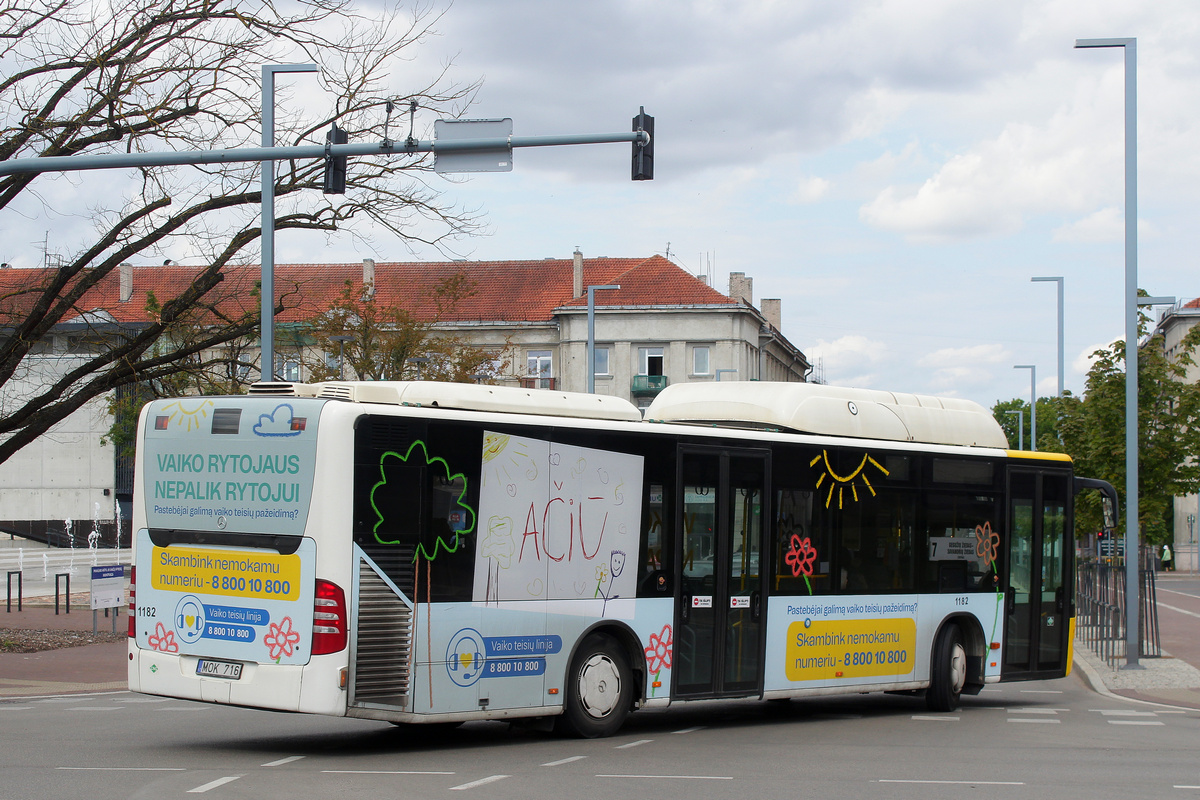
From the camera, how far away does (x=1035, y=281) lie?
40031mm

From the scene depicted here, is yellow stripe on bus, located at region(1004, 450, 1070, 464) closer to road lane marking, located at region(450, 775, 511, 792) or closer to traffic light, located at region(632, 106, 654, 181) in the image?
traffic light, located at region(632, 106, 654, 181)

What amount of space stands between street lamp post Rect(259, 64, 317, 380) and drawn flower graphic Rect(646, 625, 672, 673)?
8.02 metres

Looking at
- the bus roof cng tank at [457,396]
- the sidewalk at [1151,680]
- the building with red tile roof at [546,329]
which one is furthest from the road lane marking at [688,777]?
the building with red tile roof at [546,329]

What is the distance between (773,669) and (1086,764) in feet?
10.4

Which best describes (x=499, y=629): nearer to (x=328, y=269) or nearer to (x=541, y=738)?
(x=541, y=738)

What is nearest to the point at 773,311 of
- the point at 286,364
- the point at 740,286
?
the point at 740,286

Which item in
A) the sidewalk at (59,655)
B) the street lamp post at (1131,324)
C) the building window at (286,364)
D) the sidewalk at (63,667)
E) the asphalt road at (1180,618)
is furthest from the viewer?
the building window at (286,364)

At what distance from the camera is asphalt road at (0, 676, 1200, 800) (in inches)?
360

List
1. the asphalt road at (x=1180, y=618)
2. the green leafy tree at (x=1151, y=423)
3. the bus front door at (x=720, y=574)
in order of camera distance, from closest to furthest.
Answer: the bus front door at (x=720, y=574) < the asphalt road at (x=1180, y=618) < the green leafy tree at (x=1151, y=423)

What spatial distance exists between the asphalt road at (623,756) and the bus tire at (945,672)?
13.0 inches

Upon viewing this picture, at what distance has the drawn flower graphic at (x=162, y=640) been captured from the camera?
10.7m

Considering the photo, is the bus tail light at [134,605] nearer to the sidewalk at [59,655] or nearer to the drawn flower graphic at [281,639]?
the drawn flower graphic at [281,639]

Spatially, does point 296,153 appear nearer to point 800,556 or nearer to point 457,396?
point 457,396

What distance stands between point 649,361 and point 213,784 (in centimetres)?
7445
